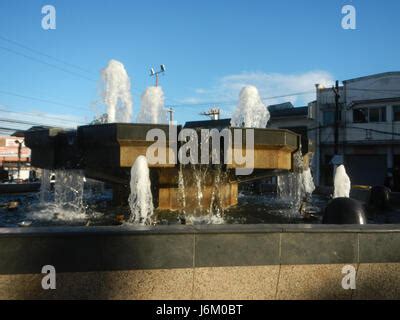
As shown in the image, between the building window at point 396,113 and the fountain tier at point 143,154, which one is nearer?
the fountain tier at point 143,154

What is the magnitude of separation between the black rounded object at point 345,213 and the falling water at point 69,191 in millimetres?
4611

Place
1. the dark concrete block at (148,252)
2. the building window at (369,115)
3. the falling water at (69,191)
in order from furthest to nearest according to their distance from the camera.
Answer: the building window at (369,115)
the falling water at (69,191)
the dark concrete block at (148,252)

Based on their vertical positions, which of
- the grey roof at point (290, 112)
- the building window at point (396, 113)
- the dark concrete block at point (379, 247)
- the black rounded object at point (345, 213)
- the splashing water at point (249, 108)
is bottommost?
the dark concrete block at point (379, 247)

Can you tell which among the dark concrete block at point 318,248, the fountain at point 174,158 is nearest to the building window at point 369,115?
the fountain at point 174,158

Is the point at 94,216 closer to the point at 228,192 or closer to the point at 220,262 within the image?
the point at 228,192

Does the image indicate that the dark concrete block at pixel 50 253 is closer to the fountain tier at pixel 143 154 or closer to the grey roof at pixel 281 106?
the fountain tier at pixel 143 154

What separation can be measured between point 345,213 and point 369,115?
99.5ft

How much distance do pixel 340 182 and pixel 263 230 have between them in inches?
277

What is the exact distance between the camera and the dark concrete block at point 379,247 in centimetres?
382

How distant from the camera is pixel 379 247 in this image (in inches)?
152

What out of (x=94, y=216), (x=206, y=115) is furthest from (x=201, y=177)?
(x=206, y=115)

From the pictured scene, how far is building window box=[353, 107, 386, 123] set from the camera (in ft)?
103

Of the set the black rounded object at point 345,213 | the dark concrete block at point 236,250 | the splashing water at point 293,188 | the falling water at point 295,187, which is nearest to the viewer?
the dark concrete block at point 236,250

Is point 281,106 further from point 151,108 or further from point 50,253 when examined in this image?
point 50,253
